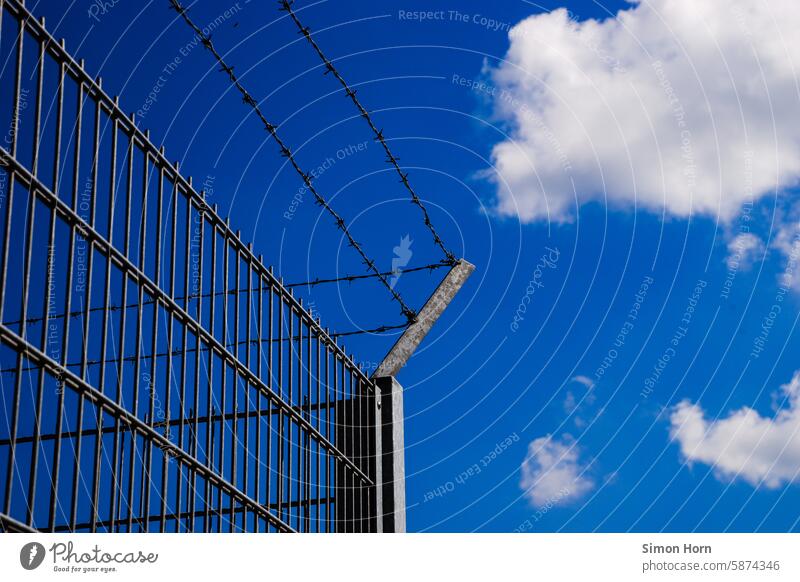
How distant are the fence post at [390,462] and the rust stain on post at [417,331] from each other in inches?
6.5

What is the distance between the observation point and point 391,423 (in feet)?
51.6

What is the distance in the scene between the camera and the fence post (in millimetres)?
15508

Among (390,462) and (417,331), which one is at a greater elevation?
(417,331)

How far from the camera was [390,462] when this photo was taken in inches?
614

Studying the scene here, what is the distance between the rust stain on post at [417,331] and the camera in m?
16.0

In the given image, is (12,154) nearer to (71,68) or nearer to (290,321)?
(71,68)

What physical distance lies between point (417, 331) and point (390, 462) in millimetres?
1708

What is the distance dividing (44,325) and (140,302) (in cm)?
179

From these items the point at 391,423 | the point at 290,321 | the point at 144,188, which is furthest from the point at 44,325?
the point at 391,423

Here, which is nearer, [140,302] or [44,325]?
[44,325]

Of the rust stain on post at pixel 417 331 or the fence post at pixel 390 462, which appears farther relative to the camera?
the rust stain on post at pixel 417 331

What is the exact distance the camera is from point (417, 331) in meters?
16.1

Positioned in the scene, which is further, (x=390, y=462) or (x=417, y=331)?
(x=417, y=331)

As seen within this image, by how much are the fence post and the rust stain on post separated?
17 cm
